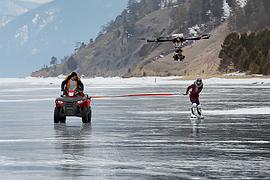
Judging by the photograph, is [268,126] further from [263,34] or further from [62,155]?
[263,34]

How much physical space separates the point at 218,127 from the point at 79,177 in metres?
11.2

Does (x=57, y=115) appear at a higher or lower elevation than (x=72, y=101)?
lower

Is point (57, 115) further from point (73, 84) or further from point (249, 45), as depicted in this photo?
point (249, 45)

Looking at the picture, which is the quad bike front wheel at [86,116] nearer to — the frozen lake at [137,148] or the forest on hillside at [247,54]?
the frozen lake at [137,148]

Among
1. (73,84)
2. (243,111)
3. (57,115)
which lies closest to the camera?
(73,84)

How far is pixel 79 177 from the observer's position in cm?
1268

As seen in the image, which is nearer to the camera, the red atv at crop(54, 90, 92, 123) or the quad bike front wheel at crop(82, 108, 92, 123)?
the red atv at crop(54, 90, 92, 123)

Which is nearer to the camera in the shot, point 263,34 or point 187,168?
point 187,168

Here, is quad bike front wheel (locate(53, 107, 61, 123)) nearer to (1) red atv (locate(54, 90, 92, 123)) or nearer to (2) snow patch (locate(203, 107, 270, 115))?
(1) red atv (locate(54, 90, 92, 123))

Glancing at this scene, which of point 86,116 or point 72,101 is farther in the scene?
point 86,116

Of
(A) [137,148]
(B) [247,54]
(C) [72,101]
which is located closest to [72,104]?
(C) [72,101]

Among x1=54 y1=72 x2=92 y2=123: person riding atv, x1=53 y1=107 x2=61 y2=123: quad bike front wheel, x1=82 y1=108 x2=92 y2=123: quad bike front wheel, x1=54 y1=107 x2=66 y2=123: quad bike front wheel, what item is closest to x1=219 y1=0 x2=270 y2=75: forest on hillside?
x1=82 y1=108 x2=92 y2=123: quad bike front wheel

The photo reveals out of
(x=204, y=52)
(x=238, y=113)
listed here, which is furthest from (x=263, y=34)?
(x=238, y=113)

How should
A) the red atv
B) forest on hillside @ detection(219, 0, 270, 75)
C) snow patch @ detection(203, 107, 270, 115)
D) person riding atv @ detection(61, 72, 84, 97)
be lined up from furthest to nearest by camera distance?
1. forest on hillside @ detection(219, 0, 270, 75)
2. snow patch @ detection(203, 107, 270, 115)
3. person riding atv @ detection(61, 72, 84, 97)
4. the red atv
